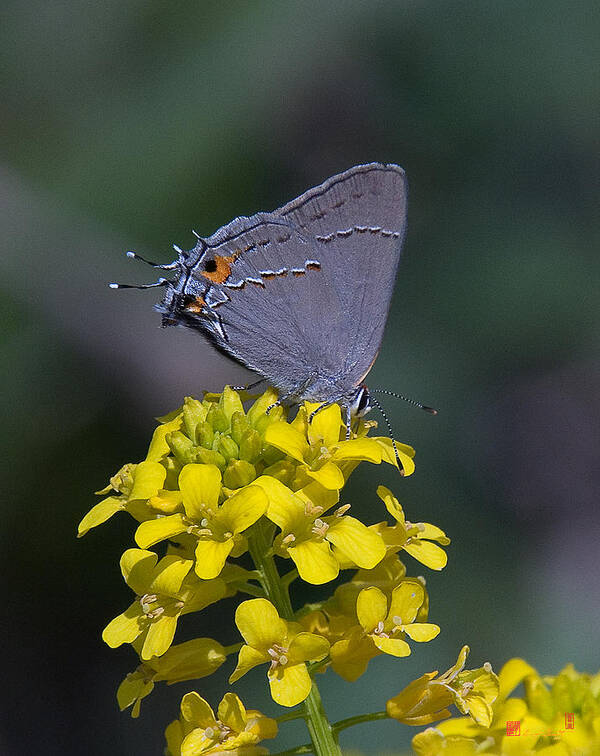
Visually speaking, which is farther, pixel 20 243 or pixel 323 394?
pixel 20 243

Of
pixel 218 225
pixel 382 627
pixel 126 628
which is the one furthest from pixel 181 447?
pixel 218 225

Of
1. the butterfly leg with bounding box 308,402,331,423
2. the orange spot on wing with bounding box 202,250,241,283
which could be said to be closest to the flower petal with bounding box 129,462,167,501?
the butterfly leg with bounding box 308,402,331,423

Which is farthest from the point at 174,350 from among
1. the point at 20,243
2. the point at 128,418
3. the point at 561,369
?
the point at 561,369

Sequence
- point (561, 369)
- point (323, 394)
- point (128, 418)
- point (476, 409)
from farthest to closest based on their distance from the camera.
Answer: point (561, 369) < point (476, 409) < point (128, 418) < point (323, 394)

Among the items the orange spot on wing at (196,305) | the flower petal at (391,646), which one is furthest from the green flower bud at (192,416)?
the flower petal at (391,646)

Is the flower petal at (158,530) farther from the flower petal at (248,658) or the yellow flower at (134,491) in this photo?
the flower petal at (248,658)

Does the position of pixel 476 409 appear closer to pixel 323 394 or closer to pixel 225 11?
pixel 225 11

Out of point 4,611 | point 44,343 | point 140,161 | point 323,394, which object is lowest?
point 4,611
